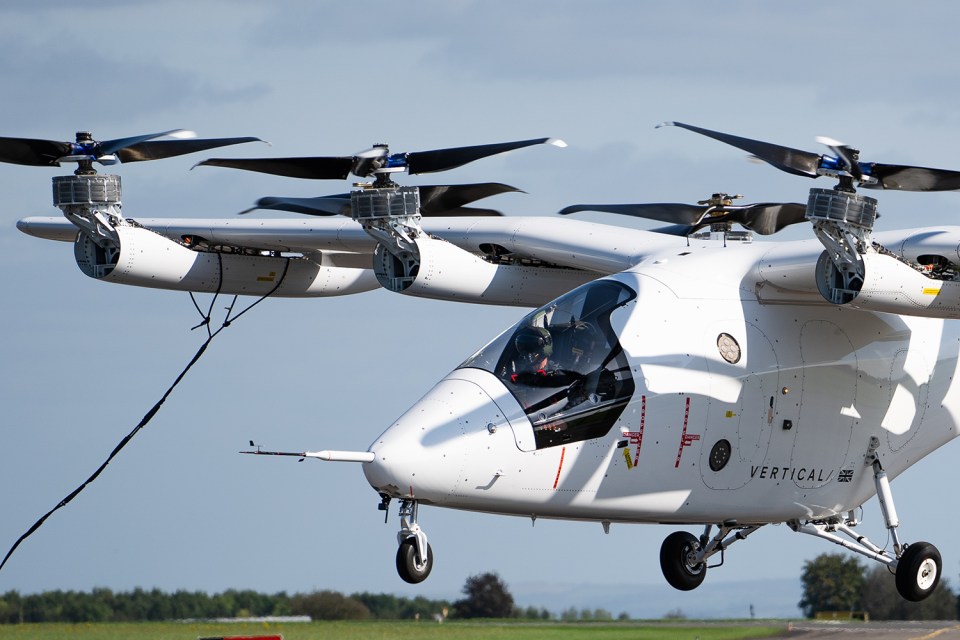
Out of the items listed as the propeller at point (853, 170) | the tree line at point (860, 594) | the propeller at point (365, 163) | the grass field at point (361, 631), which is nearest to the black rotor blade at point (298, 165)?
the propeller at point (365, 163)

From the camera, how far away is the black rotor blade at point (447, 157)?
58.3ft

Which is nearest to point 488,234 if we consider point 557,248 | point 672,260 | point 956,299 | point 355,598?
point 557,248

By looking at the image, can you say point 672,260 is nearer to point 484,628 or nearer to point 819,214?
point 819,214

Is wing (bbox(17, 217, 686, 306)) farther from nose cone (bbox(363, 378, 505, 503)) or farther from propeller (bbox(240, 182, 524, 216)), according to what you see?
nose cone (bbox(363, 378, 505, 503))

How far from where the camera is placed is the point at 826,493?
62.6 feet

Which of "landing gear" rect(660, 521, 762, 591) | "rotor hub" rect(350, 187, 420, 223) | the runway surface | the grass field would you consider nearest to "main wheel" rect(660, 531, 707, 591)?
"landing gear" rect(660, 521, 762, 591)

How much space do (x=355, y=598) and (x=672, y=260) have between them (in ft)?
64.2

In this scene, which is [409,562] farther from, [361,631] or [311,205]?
[361,631]

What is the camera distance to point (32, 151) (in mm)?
18875

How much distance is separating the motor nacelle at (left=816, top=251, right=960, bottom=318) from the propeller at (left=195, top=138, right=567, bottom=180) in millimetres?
3868

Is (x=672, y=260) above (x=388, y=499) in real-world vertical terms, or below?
above

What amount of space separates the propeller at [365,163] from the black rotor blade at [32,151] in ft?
6.42

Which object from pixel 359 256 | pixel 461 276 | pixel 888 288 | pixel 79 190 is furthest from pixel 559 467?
pixel 359 256

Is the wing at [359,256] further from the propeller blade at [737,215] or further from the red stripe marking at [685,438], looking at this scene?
the red stripe marking at [685,438]
